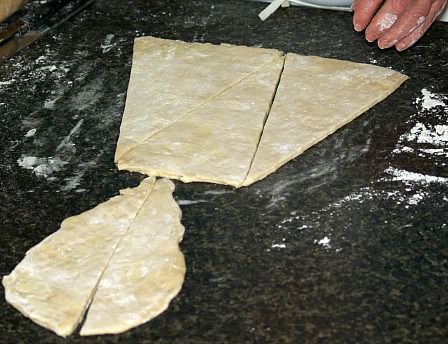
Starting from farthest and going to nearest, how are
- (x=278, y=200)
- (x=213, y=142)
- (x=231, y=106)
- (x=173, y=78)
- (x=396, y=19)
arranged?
(x=396, y=19)
(x=173, y=78)
(x=231, y=106)
(x=213, y=142)
(x=278, y=200)

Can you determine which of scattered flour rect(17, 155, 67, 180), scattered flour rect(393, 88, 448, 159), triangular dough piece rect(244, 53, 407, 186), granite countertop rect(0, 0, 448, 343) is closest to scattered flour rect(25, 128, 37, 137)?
granite countertop rect(0, 0, 448, 343)

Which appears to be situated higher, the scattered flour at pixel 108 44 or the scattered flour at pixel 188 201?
the scattered flour at pixel 108 44

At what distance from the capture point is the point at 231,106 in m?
2.15

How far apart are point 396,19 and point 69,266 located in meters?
1.41

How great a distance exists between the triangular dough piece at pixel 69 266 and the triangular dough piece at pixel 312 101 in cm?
35

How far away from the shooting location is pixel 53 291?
62.6 inches

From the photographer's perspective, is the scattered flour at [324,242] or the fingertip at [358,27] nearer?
the scattered flour at [324,242]

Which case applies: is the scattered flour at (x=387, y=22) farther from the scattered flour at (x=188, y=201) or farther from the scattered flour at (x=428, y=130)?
the scattered flour at (x=188, y=201)

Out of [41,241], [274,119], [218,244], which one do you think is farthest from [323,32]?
[41,241]

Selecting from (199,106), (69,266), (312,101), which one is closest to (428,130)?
(312,101)

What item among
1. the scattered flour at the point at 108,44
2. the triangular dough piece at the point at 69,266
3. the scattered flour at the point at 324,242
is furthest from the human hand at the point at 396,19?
the triangular dough piece at the point at 69,266

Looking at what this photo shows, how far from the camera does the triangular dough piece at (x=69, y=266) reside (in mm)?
1546

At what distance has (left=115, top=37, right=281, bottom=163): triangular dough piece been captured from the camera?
211 centimetres

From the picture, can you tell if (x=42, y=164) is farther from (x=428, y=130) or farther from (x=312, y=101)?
(x=428, y=130)
